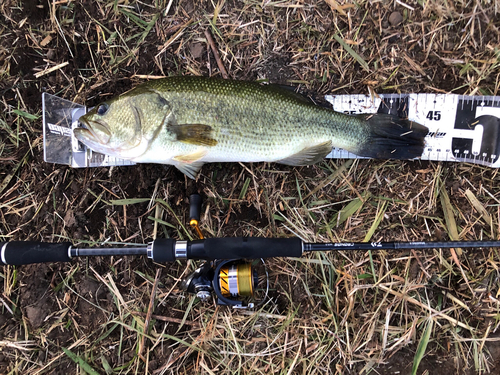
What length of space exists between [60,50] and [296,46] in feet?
8.23

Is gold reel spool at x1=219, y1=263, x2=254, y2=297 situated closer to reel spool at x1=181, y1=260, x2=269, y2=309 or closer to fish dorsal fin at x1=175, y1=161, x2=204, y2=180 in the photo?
reel spool at x1=181, y1=260, x2=269, y2=309

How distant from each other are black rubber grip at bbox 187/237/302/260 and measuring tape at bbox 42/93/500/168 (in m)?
1.18

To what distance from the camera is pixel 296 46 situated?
3285 millimetres

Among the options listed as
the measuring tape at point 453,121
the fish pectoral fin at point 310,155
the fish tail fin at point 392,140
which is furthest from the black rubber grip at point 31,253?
the fish tail fin at point 392,140

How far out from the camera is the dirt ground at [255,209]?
121 inches

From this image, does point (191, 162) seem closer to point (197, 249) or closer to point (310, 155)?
point (197, 249)

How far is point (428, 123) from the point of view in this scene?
3166mm

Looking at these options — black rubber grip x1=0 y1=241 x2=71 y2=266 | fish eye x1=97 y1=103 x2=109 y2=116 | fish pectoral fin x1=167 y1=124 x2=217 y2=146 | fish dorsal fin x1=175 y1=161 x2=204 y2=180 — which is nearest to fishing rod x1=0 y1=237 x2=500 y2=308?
black rubber grip x1=0 y1=241 x2=71 y2=266

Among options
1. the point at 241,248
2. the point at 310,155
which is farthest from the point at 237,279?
the point at 310,155

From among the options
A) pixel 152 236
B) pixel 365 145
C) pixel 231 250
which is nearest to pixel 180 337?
pixel 152 236

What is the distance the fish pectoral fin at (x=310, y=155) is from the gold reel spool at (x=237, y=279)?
1.07 metres

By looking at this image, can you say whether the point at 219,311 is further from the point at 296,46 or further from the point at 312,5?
the point at 312,5

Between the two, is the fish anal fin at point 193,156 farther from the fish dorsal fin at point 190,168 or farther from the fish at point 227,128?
the fish dorsal fin at point 190,168

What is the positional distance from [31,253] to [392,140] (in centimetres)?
335
